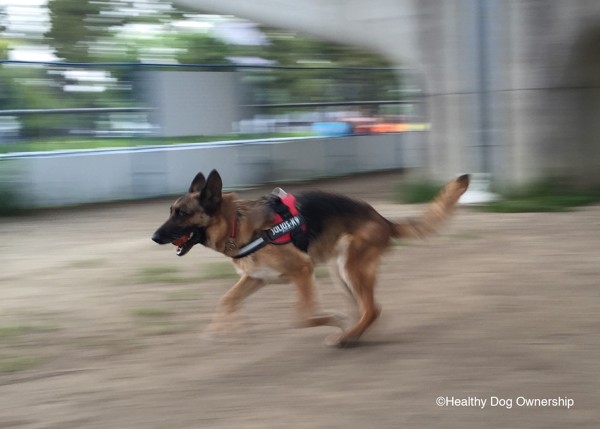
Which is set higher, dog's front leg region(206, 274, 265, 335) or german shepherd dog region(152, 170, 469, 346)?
german shepherd dog region(152, 170, 469, 346)

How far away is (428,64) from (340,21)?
3.14 metres

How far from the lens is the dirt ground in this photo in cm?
411

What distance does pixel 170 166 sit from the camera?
1478 cm

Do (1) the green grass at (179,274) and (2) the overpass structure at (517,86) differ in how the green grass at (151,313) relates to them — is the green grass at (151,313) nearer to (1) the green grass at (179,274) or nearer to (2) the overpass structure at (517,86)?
(1) the green grass at (179,274)

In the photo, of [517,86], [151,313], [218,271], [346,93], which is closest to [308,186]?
[346,93]

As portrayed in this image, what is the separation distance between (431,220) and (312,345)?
1.31 metres

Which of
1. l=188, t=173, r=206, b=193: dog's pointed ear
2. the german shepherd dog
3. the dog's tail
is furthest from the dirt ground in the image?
l=188, t=173, r=206, b=193: dog's pointed ear

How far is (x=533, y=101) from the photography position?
11039 mm

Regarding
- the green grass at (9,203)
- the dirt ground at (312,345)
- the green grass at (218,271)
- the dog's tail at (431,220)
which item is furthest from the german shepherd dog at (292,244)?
the green grass at (9,203)

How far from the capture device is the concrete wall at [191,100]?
14.6 meters

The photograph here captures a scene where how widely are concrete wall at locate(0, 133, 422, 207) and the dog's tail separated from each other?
7231mm

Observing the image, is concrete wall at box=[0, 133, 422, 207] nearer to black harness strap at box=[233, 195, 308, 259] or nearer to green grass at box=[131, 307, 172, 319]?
green grass at box=[131, 307, 172, 319]

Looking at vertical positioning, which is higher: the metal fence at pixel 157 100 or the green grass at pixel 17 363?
the metal fence at pixel 157 100

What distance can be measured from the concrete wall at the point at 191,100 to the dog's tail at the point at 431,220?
9770 millimetres
